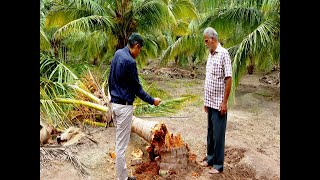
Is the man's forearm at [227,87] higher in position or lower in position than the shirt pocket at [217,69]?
lower

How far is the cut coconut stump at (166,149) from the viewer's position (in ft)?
14.8

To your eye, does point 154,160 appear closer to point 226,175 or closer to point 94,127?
point 226,175

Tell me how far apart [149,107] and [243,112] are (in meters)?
3.02

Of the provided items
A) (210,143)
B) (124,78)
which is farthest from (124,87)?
(210,143)

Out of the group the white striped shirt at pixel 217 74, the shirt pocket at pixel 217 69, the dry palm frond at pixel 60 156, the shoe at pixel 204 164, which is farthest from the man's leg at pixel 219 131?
the dry palm frond at pixel 60 156

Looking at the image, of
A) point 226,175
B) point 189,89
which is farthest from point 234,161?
point 189,89

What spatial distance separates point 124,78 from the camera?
3912 mm

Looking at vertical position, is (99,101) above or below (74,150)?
above

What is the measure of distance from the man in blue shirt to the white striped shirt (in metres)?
0.92

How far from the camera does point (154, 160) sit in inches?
190

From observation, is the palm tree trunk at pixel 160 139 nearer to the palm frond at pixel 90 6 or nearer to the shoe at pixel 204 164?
the shoe at pixel 204 164

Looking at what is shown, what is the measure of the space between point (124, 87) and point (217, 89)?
4.09 feet
